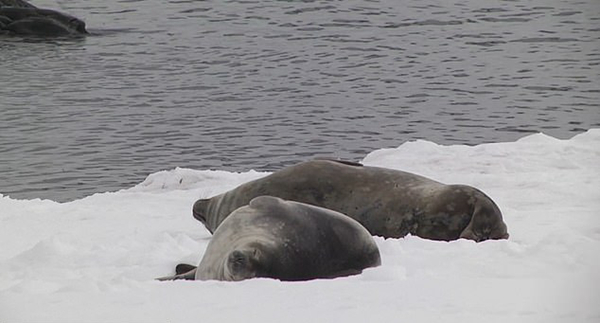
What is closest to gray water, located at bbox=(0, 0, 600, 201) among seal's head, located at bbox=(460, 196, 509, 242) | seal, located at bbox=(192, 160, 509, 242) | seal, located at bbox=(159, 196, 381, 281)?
seal, located at bbox=(192, 160, 509, 242)

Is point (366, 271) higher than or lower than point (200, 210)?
higher

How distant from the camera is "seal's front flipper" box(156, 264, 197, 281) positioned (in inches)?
253

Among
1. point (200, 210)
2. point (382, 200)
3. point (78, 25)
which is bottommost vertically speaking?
point (78, 25)

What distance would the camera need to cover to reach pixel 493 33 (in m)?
22.7

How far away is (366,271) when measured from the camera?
5.88 meters

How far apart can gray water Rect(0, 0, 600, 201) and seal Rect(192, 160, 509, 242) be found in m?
4.48

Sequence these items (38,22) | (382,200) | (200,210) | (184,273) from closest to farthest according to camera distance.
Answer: (184,273)
(382,200)
(200,210)
(38,22)

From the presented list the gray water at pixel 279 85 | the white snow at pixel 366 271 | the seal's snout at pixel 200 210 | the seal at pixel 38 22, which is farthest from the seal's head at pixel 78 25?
the seal's snout at pixel 200 210

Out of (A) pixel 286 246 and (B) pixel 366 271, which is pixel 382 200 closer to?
(A) pixel 286 246

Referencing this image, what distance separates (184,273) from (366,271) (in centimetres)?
116

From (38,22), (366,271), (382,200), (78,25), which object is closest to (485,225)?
(382,200)

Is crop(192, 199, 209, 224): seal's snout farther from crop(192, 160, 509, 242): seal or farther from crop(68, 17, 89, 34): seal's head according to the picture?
crop(68, 17, 89, 34): seal's head

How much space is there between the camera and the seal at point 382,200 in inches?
302

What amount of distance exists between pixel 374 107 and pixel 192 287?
11722 millimetres
